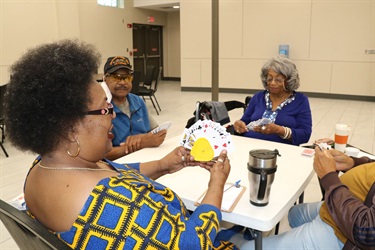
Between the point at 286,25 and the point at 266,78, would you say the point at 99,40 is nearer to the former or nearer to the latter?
the point at 286,25

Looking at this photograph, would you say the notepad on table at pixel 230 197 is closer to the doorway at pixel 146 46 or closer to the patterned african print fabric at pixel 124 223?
the patterned african print fabric at pixel 124 223

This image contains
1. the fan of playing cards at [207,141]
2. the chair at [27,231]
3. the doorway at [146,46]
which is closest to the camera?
the chair at [27,231]

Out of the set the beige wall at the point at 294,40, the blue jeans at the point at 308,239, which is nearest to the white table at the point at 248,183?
the blue jeans at the point at 308,239

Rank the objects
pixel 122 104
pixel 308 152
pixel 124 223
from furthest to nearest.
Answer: pixel 122 104 → pixel 308 152 → pixel 124 223

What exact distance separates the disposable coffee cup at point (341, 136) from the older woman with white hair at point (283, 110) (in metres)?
0.47

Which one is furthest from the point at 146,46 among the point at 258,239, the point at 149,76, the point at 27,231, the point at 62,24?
the point at 27,231

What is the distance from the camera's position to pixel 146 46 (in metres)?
13.1

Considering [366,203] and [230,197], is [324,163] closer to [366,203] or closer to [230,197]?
[366,203]

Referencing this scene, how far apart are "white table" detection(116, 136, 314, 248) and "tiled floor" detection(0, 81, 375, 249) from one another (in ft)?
2.59

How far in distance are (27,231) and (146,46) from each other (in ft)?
41.6

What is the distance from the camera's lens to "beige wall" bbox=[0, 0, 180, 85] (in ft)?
24.5

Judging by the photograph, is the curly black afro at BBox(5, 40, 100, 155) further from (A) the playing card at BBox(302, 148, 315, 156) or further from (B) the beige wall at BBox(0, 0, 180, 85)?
(B) the beige wall at BBox(0, 0, 180, 85)

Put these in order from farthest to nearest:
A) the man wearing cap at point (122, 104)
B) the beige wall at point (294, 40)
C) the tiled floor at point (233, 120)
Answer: the beige wall at point (294, 40), the tiled floor at point (233, 120), the man wearing cap at point (122, 104)

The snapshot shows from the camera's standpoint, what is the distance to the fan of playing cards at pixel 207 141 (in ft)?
4.74
